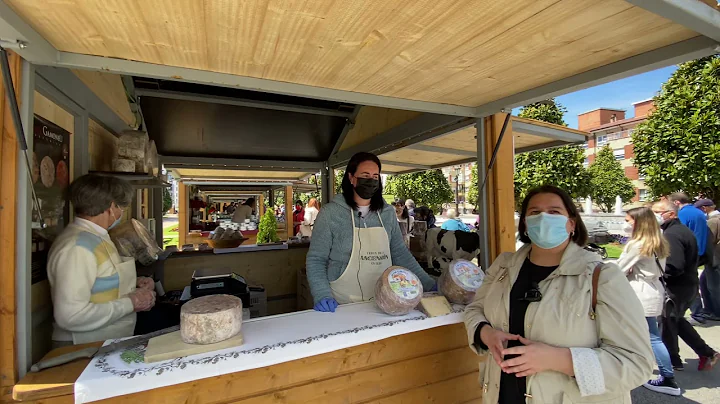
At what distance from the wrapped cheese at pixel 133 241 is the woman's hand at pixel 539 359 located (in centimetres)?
226

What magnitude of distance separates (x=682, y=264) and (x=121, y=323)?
512 centimetres

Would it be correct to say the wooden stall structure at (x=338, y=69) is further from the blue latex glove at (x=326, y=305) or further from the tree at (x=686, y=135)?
the tree at (x=686, y=135)

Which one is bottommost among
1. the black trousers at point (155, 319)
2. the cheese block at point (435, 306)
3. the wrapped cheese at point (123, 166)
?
the black trousers at point (155, 319)

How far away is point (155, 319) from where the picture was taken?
192 centimetres

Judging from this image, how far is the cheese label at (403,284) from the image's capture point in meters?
1.78

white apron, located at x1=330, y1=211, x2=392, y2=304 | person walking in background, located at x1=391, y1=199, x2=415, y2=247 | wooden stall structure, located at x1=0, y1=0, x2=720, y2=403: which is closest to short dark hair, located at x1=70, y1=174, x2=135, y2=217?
wooden stall structure, located at x1=0, y1=0, x2=720, y2=403

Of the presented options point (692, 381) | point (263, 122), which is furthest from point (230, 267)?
point (692, 381)

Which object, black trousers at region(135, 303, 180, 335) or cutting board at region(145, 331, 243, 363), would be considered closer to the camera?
cutting board at region(145, 331, 243, 363)

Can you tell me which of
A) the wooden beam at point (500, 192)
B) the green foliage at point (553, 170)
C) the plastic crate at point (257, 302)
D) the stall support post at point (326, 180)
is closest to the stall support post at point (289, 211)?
the stall support post at point (326, 180)

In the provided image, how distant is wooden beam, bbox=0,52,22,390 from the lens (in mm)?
1184

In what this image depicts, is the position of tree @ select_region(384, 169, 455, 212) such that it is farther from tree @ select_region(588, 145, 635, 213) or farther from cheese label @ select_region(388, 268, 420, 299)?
cheese label @ select_region(388, 268, 420, 299)

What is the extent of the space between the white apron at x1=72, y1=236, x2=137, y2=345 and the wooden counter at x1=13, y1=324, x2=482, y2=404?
0.43 feet

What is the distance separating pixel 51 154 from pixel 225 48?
102 centimetres

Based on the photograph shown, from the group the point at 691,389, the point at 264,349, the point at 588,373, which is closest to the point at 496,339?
the point at 588,373
